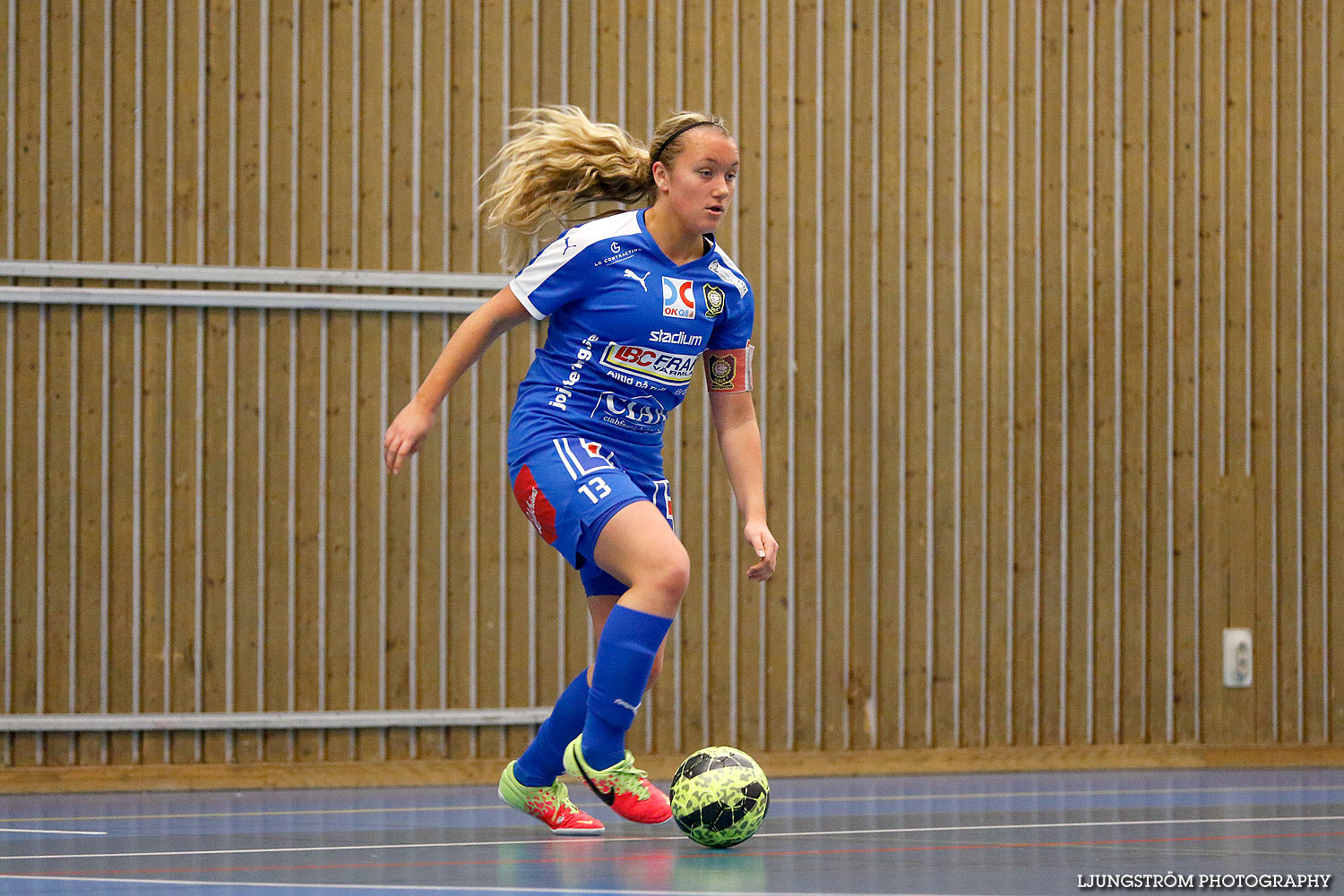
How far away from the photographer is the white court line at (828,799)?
4406mm

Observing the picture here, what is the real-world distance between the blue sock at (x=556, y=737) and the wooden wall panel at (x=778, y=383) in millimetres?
2132

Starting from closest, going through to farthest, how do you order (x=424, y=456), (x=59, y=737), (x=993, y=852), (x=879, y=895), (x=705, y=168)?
(x=879, y=895) → (x=993, y=852) → (x=705, y=168) → (x=59, y=737) → (x=424, y=456)

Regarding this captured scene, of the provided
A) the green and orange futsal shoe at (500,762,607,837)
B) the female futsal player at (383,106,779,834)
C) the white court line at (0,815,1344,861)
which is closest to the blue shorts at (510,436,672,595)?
the female futsal player at (383,106,779,834)

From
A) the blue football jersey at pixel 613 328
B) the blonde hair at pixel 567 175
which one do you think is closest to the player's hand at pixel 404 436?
the blue football jersey at pixel 613 328

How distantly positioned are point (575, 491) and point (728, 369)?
60cm

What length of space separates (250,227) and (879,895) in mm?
3907

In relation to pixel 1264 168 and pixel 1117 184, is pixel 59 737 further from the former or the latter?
pixel 1264 168

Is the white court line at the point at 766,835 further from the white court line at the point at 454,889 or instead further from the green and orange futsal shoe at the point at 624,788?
the white court line at the point at 454,889

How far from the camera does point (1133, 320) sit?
6297mm

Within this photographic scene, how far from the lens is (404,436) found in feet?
10.8

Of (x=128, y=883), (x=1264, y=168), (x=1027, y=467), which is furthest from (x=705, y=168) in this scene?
(x=1264, y=168)

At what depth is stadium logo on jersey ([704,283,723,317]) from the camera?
3566 millimetres

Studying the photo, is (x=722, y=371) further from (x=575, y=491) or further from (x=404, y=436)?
(x=404, y=436)

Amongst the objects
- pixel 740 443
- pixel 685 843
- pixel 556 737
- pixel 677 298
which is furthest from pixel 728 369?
pixel 685 843
